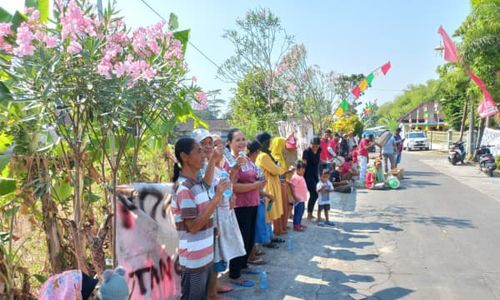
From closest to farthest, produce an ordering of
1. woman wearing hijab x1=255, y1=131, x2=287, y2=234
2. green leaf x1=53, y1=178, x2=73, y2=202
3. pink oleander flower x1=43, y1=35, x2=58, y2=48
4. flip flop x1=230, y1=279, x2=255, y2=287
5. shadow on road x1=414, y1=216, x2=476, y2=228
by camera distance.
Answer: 1. pink oleander flower x1=43, y1=35, x2=58, y2=48
2. green leaf x1=53, y1=178, x2=73, y2=202
3. flip flop x1=230, y1=279, x2=255, y2=287
4. woman wearing hijab x1=255, y1=131, x2=287, y2=234
5. shadow on road x1=414, y1=216, x2=476, y2=228

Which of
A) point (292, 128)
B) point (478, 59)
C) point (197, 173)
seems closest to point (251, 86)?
point (292, 128)

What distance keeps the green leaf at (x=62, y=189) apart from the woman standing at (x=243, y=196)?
5.58 feet

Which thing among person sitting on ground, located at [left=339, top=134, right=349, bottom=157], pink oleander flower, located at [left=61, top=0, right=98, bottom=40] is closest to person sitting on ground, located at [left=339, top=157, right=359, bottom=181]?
person sitting on ground, located at [left=339, top=134, right=349, bottom=157]

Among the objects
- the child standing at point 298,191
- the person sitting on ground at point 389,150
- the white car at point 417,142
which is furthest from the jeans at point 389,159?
the white car at point 417,142

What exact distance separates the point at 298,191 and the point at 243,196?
7.04 feet

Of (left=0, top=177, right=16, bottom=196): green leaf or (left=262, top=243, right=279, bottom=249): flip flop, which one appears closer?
(left=0, top=177, right=16, bottom=196): green leaf

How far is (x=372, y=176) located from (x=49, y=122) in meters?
9.90

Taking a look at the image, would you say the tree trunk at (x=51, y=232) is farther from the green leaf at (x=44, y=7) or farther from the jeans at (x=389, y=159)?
the jeans at (x=389, y=159)

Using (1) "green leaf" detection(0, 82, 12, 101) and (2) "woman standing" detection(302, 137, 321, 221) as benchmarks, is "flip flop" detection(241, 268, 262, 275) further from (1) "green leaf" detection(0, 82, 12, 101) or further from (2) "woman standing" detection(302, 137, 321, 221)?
(1) "green leaf" detection(0, 82, 12, 101)

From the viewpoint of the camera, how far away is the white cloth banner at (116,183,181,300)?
8.91 ft

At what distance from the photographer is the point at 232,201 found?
12.9 ft

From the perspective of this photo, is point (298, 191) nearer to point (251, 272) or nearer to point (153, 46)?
point (251, 272)

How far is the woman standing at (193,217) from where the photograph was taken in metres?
2.81

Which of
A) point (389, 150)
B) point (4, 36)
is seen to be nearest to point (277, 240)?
point (4, 36)
